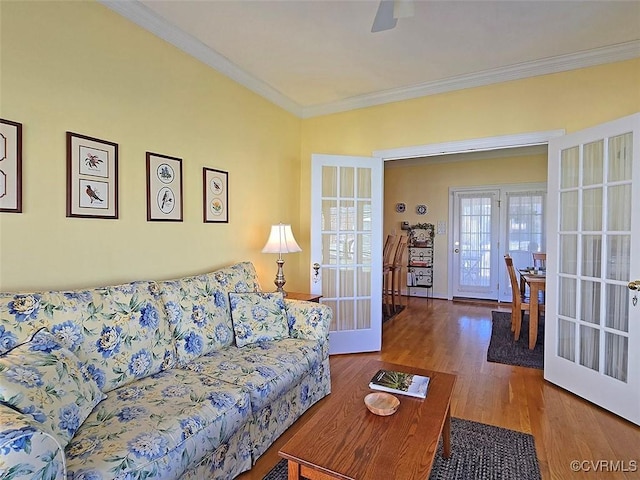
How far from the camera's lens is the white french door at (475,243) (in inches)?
241

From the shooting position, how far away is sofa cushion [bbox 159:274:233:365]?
2.06 m

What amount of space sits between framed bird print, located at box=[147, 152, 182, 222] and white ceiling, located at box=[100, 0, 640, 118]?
0.88 meters

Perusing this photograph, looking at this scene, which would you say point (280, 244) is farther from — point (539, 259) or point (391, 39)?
point (539, 259)

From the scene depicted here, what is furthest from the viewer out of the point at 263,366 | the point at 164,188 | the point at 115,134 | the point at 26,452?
the point at 164,188

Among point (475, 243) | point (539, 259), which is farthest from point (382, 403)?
point (475, 243)

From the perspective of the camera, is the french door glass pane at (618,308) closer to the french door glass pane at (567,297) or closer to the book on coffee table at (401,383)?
the french door glass pane at (567,297)

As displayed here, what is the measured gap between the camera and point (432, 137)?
342 centimetres

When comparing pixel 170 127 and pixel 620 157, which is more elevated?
pixel 170 127

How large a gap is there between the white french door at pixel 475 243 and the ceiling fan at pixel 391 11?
5.02 meters

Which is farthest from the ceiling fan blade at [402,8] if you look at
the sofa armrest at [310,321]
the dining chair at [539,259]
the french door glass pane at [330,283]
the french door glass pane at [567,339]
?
the dining chair at [539,259]

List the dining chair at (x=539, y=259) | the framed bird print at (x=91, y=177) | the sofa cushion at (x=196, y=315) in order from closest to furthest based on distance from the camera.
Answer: the framed bird print at (x=91, y=177), the sofa cushion at (x=196, y=315), the dining chair at (x=539, y=259)

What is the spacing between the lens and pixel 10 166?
1.69 meters

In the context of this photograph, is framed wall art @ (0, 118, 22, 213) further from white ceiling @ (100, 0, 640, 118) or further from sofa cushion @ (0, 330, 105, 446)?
white ceiling @ (100, 0, 640, 118)

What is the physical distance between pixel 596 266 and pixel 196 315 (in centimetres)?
281
